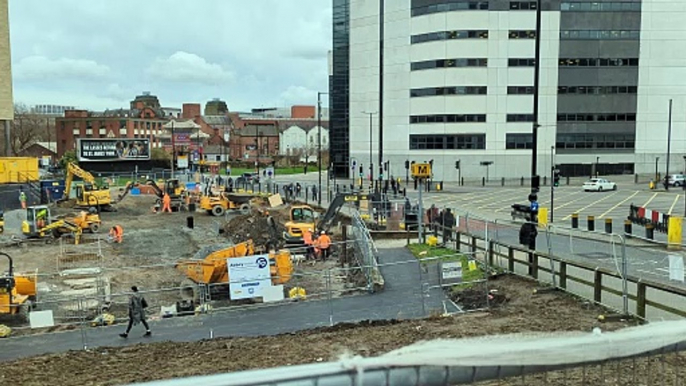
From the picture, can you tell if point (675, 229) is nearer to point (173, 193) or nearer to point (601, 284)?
point (601, 284)

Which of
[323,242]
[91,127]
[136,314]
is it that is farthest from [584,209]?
[91,127]

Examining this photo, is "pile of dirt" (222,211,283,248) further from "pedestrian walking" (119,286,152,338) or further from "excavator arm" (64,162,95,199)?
"excavator arm" (64,162,95,199)

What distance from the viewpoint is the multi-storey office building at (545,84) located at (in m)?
77.2

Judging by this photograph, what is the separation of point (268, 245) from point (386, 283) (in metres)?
7.99

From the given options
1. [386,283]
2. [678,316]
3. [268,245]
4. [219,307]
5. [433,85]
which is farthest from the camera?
[433,85]

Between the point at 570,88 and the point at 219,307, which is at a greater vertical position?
the point at 570,88

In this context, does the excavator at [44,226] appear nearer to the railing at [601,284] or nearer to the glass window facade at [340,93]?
the railing at [601,284]

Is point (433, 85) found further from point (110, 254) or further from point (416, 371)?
point (416, 371)

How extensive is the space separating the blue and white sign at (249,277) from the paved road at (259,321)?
23.6 inches

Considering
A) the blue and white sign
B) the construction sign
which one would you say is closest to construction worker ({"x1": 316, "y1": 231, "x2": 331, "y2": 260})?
the blue and white sign

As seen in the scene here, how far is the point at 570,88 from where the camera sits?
78.9 metres

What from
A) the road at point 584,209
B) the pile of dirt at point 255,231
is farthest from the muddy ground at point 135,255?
the road at point 584,209

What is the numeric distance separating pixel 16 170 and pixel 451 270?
1858 inches

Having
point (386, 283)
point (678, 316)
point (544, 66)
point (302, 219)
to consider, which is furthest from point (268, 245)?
point (544, 66)
